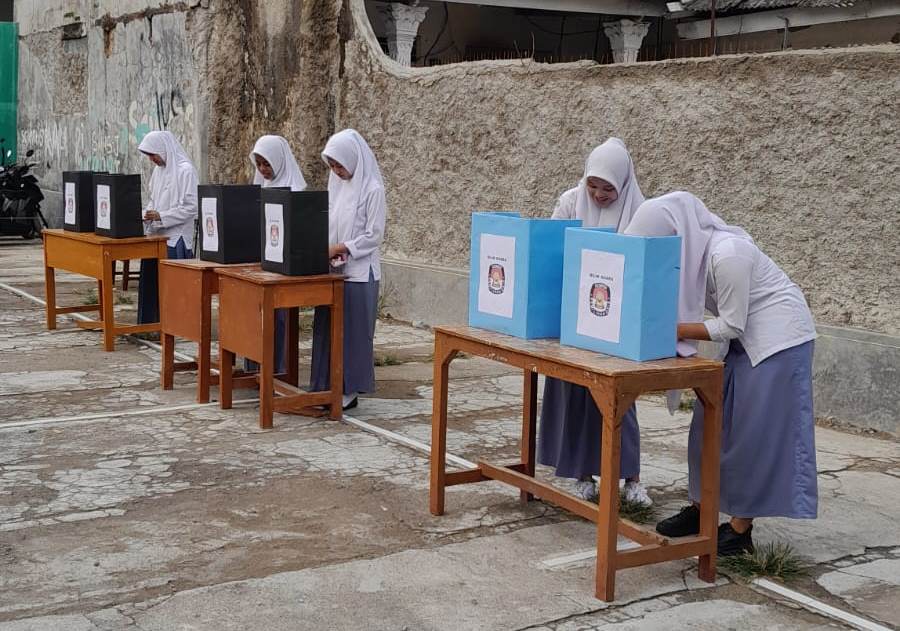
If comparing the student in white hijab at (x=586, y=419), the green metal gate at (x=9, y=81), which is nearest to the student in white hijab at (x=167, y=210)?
the student in white hijab at (x=586, y=419)

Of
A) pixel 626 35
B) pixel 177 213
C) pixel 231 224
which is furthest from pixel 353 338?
pixel 626 35

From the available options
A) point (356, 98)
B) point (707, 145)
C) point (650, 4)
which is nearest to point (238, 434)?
point (707, 145)

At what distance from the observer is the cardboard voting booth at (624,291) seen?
404 centimetres

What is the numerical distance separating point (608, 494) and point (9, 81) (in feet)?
57.4

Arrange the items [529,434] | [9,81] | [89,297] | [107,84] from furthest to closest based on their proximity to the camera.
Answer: [9,81], [107,84], [89,297], [529,434]

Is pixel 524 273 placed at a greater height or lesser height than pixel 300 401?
greater

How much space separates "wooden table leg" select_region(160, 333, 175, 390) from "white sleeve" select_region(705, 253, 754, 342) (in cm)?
425

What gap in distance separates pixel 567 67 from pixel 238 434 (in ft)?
12.5

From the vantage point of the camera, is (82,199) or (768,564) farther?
(82,199)

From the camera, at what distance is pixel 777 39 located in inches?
631

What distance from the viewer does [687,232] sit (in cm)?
422

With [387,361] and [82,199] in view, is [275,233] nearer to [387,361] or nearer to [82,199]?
[387,361]

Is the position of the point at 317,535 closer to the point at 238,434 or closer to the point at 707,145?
the point at 238,434

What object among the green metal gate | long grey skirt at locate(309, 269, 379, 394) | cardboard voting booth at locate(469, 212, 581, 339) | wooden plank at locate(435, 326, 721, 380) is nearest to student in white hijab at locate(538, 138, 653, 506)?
cardboard voting booth at locate(469, 212, 581, 339)
